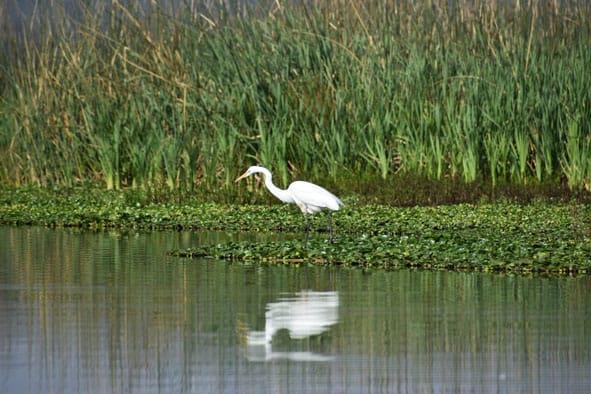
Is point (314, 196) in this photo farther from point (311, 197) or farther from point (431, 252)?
point (431, 252)

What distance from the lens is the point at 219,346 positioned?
884 centimetres

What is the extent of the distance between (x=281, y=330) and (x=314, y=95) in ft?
34.7

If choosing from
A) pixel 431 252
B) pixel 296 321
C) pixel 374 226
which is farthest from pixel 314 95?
pixel 296 321

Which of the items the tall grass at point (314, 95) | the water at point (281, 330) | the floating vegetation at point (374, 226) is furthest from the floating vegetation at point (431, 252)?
the tall grass at point (314, 95)

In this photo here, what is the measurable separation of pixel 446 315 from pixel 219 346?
1.79 m

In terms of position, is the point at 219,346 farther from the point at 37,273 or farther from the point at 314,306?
the point at 37,273

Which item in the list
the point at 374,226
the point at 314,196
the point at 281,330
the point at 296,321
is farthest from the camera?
the point at 374,226

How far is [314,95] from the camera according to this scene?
65.0ft

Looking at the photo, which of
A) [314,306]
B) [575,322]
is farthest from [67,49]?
[575,322]

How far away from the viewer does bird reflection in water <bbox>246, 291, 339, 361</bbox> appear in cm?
853

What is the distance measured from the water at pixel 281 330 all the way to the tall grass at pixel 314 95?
6252mm

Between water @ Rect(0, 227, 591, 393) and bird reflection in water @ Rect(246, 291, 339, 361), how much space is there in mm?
12

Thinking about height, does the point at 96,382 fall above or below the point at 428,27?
below

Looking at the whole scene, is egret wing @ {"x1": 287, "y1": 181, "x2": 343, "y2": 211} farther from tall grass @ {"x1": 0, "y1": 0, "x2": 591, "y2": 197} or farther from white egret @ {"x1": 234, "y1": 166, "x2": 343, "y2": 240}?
tall grass @ {"x1": 0, "y1": 0, "x2": 591, "y2": 197}
